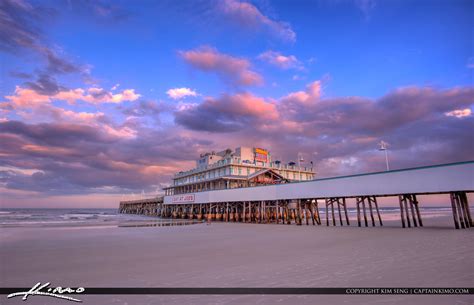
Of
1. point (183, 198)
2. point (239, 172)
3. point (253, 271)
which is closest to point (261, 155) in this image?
point (239, 172)

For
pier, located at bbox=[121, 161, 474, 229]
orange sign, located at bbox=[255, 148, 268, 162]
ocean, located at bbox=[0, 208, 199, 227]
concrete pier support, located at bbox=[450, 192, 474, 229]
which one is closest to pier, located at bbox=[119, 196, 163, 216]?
ocean, located at bbox=[0, 208, 199, 227]

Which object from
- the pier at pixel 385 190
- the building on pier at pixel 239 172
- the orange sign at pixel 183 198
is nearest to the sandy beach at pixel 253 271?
the pier at pixel 385 190

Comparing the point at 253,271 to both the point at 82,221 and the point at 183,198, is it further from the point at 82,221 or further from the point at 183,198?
the point at 183,198

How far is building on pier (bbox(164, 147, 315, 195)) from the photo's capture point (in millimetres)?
49719

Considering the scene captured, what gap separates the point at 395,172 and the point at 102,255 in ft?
68.0

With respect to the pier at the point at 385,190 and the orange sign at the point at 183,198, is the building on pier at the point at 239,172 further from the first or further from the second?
the pier at the point at 385,190

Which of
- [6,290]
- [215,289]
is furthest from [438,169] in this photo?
[6,290]

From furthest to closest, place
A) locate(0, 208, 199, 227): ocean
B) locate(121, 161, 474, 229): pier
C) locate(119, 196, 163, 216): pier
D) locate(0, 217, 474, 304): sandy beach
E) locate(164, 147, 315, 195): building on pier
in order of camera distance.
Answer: locate(119, 196, 163, 216): pier → locate(164, 147, 315, 195): building on pier → locate(0, 208, 199, 227): ocean → locate(121, 161, 474, 229): pier → locate(0, 217, 474, 304): sandy beach

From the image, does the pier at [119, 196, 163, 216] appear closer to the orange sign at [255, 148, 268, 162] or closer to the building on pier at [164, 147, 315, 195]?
the building on pier at [164, 147, 315, 195]

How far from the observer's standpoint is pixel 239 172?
172 ft

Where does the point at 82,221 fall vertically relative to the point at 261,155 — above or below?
below
